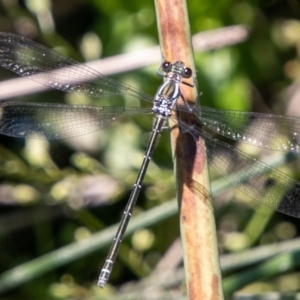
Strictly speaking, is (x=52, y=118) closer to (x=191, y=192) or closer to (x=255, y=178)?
(x=255, y=178)

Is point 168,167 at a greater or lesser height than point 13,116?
greater

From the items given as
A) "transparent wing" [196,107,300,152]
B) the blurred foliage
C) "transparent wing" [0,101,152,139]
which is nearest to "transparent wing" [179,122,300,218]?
"transparent wing" [196,107,300,152]

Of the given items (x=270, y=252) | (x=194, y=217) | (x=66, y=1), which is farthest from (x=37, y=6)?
(x=194, y=217)

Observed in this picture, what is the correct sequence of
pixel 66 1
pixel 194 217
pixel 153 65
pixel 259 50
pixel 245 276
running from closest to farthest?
1. pixel 194 217
2. pixel 245 276
3. pixel 153 65
4. pixel 259 50
5. pixel 66 1

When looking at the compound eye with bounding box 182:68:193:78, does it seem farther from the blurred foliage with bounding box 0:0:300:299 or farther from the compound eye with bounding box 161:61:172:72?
the blurred foliage with bounding box 0:0:300:299

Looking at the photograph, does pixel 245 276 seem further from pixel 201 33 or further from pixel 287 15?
pixel 287 15

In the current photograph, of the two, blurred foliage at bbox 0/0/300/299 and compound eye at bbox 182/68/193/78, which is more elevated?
blurred foliage at bbox 0/0/300/299

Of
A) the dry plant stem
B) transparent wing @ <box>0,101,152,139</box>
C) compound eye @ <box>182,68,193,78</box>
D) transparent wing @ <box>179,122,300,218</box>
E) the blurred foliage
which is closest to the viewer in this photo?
the dry plant stem

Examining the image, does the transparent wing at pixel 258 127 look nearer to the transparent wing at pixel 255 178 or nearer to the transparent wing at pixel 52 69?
the transparent wing at pixel 255 178
